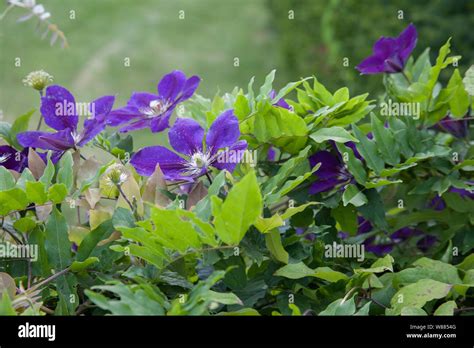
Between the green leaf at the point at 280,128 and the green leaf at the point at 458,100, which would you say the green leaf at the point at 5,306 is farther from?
the green leaf at the point at 458,100

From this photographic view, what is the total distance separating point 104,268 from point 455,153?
27.1 inches

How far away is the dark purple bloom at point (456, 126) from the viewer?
4.57 ft

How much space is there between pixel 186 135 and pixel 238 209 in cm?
30

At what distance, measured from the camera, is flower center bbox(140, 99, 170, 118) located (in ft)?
4.29

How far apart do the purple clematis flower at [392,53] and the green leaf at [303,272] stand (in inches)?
22.9

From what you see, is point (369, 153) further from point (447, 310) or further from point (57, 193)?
point (57, 193)

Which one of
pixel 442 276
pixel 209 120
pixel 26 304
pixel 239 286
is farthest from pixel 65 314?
pixel 442 276

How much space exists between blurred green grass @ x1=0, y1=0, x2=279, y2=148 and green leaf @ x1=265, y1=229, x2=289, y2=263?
572cm

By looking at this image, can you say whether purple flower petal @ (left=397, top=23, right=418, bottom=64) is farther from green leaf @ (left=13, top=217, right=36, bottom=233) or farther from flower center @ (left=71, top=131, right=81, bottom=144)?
green leaf @ (left=13, top=217, right=36, bottom=233)

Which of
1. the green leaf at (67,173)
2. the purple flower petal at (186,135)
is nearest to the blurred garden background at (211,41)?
the purple flower petal at (186,135)

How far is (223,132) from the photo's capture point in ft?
3.63

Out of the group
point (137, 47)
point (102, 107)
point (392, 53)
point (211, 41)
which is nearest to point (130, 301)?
point (102, 107)

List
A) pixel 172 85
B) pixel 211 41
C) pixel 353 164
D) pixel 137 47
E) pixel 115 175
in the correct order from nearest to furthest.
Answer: pixel 115 175
pixel 353 164
pixel 172 85
pixel 137 47
pixel 211 41

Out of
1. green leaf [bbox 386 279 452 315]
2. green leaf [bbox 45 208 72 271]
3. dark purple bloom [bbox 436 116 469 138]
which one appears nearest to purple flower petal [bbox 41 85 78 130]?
green leaf [bbox 45 208 72 271]
